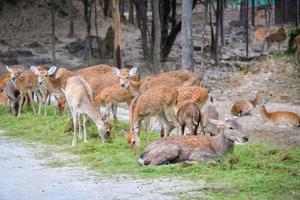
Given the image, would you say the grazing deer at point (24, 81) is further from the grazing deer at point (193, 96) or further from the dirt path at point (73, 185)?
the dirt path at point (73, 185)

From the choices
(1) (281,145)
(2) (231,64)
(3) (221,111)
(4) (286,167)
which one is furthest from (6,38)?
(4) (286,167)

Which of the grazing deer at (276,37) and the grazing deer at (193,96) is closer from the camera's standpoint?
the grazing deer at (193,96)

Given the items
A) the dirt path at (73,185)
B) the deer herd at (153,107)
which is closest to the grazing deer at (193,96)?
the deer herd at (153,107)

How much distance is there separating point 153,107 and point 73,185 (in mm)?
3126

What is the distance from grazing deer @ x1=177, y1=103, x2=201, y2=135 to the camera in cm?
1166

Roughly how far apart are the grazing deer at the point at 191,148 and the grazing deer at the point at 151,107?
1444 mm

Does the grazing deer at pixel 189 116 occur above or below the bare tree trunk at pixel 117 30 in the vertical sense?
below

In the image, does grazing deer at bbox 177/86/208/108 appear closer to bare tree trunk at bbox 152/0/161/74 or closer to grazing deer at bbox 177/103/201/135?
grazing deer at bbox 177/103/201/135

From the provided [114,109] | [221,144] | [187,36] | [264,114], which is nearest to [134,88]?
Result: [114,109]

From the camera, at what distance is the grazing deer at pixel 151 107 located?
11852 mm

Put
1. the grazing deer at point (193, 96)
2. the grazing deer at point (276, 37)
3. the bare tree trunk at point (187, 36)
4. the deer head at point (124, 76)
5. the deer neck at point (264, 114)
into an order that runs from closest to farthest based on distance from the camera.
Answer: the grazing deer at point (193, 96) < the deer head at point (124, 76) < the deer neck at point (264, 114) < the bare tree trunk at point (187, 36) < the grazing deer at point (276, 37)

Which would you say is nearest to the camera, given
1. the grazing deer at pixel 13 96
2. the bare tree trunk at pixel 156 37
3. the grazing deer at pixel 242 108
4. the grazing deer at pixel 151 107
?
the grazing deer at pixel 151 107

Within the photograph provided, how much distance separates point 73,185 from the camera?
914 cm

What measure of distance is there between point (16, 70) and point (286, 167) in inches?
317
